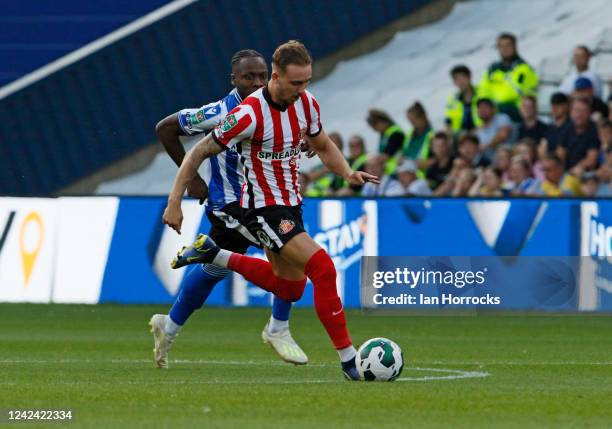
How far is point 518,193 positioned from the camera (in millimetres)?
18328

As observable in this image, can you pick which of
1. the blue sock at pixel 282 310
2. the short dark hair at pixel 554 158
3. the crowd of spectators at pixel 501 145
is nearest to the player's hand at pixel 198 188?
the blue sock at pixel 282 310

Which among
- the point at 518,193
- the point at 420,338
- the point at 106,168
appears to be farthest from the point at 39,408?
the point at 106,168

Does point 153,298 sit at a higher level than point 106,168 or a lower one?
lower

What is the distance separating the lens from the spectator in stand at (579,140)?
18641mm

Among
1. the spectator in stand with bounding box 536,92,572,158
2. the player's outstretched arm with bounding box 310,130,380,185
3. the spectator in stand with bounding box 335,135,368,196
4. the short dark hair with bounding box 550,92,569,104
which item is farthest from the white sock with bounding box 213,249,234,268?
the spectator in stand with bounding box 335,135,368,196

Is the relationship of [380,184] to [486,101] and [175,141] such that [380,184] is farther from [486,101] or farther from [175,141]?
[175,141]

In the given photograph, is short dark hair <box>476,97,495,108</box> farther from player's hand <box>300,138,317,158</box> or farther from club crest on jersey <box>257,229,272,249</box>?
club crest on jersey <box>257,229,272,249</box>

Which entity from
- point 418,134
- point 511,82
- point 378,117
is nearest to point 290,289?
point 418,134

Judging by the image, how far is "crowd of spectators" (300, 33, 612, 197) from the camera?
18.4 meters

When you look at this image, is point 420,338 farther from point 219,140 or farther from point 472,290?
point 219,140

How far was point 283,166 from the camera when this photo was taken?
9797mm

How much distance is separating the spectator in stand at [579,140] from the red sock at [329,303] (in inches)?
380

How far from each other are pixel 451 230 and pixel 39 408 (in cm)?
987

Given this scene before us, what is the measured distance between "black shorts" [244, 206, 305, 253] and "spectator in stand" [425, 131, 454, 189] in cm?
1012
